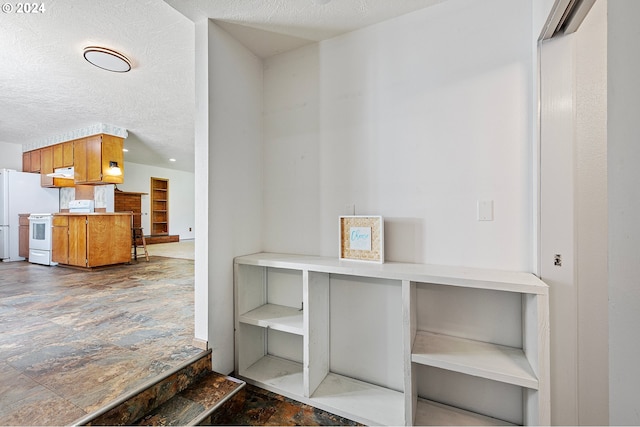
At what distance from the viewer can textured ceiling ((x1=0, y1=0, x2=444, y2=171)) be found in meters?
1.71

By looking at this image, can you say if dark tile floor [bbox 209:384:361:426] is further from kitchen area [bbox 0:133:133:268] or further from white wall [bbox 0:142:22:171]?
white wall [bbox 0:142:22:171]

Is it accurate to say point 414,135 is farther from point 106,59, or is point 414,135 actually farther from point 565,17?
point 106,59

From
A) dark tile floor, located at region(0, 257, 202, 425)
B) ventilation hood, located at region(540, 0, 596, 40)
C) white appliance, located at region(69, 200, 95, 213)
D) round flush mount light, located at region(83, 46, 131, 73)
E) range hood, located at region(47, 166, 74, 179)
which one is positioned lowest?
dark tile floor, located at region(0, 257, 202, 425)

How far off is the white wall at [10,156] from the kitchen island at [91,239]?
2229 millimetres

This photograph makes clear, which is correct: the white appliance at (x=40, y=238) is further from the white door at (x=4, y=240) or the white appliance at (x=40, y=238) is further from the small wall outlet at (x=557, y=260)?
the small wall outlet at (x=557, y=260)

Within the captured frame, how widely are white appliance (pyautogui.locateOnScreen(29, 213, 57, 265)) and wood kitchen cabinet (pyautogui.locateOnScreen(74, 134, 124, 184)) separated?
2.70ft

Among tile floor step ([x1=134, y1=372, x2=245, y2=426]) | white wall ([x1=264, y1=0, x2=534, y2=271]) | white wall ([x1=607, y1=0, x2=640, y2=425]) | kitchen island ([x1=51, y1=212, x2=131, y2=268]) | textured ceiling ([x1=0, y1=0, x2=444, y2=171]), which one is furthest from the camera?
kitchen island ([x1=51, y1=212, x2=131, y2=268])

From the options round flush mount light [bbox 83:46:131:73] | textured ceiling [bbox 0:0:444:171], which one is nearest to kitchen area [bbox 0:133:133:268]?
textured ceiling [bbox 0:0:444:171]

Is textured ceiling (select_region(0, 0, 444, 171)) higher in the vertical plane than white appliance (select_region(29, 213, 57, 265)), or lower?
higher

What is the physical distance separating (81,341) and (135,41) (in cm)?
227

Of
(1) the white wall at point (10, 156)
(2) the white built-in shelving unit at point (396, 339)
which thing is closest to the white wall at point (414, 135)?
(2) the white built-in shelving unit at point (396, 339)

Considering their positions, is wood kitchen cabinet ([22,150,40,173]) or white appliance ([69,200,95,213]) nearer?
white appliance ([69,200,95,213])

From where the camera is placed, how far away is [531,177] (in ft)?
4.72
